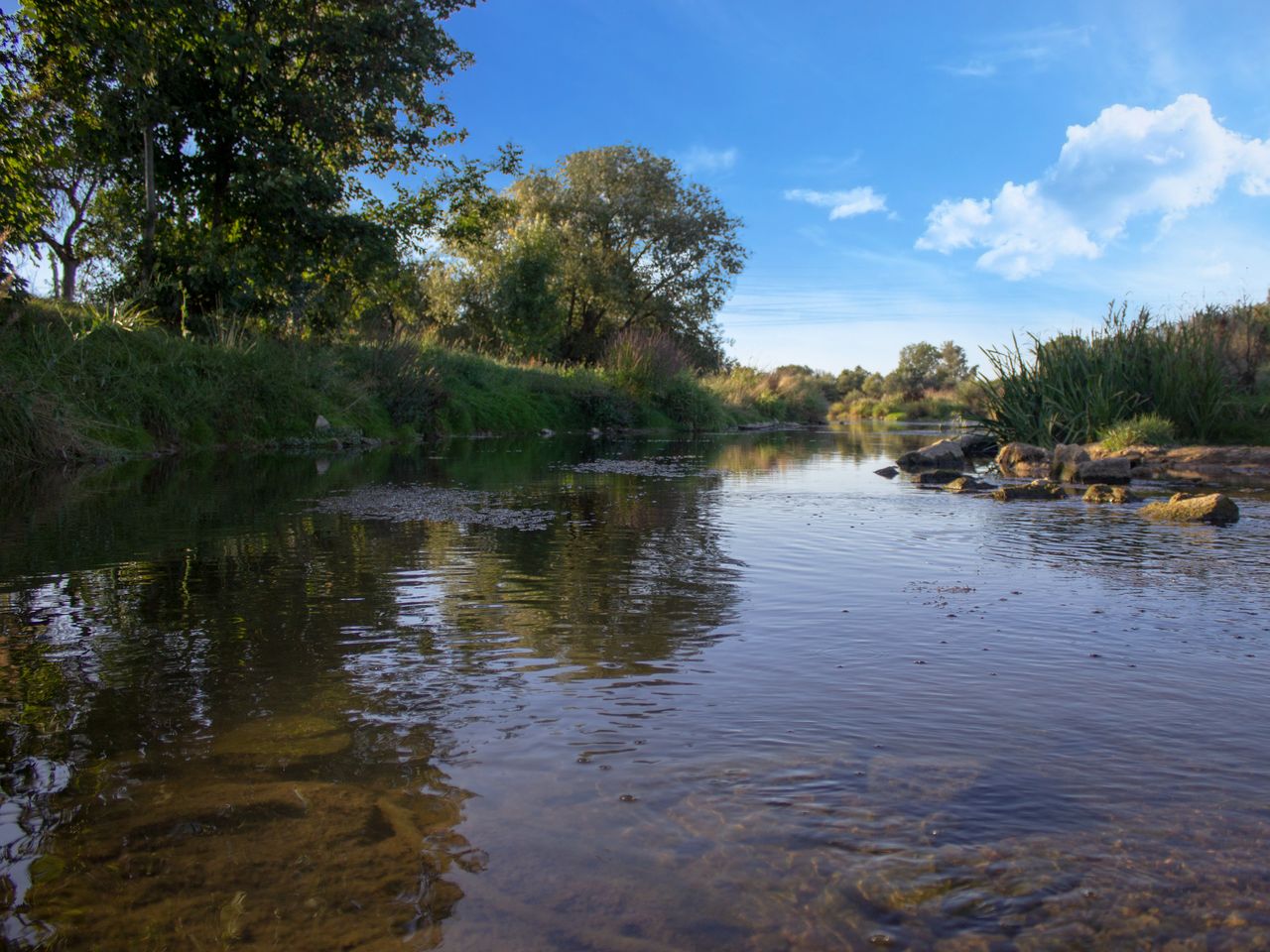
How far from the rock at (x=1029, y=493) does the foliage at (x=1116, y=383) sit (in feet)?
21.1

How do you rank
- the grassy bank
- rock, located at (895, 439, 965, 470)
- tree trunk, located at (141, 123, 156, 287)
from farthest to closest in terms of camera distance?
tree trunk, located at (141, 123, 156, 287) → rock, located at (895, 439, 965, 470) → the grassy bank

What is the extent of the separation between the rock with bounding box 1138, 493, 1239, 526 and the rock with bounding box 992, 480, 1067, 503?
1.60 m

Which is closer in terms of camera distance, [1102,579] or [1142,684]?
[1142,684]

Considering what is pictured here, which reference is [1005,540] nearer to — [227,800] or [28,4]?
[227,800]

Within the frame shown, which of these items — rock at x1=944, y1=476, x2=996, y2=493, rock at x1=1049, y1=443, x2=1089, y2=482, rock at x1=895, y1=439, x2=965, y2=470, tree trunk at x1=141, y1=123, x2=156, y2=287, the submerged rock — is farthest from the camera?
tree trunk at x1=141, y1=123, x2=156, y2=287

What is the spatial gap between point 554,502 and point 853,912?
7249 millimetres

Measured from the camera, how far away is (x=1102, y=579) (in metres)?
5.27

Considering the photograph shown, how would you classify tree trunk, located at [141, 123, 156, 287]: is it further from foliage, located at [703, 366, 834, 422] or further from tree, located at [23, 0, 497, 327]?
foliage, located at [703, 366, 834, 422]

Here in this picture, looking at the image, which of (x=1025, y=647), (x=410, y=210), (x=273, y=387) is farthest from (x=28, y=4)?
(x=1025, y=647)

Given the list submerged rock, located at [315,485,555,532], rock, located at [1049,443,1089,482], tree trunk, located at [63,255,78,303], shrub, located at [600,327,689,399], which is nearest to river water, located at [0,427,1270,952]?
submerged rock, located at [315,485,555,532]

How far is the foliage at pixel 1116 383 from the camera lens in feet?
51.1

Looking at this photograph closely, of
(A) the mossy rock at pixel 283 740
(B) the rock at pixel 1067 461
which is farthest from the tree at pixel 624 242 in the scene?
(A) the mossy rock at pixel 283 740

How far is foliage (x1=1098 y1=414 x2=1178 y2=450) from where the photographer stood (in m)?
14.7

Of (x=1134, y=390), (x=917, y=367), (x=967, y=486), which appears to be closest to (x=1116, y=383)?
(x=1134, y=390)
